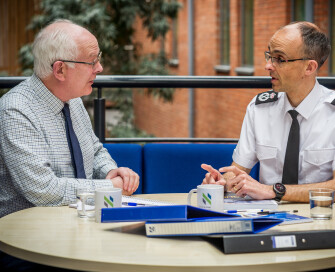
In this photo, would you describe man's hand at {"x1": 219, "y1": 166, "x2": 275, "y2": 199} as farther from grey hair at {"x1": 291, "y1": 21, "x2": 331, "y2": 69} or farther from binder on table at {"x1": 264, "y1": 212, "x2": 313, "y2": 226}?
grey hair at {"x1": 291, "y1": 21, "x2": 331, "y2": 69}

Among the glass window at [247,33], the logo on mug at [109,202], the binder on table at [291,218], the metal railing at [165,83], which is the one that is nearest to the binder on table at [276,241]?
the binder on table at [291,218]

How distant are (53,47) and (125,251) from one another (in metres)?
1.17

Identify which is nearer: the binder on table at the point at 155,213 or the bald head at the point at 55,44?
the binder on table at the point at 155,213

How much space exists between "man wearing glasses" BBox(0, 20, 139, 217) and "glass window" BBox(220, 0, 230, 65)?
8691mm

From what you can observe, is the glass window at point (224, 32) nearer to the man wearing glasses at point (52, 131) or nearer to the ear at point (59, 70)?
the man wearing glasses at point (52, 131)

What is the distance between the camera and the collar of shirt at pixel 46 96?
2.67 m

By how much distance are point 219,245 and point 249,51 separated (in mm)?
8763

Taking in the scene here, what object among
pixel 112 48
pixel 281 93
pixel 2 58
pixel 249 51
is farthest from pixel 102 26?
pixel 281 93

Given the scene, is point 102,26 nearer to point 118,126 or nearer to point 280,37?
point 118,126

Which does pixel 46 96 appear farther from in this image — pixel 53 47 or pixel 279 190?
pixel 279 190

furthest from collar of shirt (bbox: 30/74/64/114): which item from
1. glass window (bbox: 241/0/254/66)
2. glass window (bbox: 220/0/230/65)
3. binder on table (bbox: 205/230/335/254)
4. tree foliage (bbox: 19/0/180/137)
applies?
glass window (bbox: 220/0/230/65)

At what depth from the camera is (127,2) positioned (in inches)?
386

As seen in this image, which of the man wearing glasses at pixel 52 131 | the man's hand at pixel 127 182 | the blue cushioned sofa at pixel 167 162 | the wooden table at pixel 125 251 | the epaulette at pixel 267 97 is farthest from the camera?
the blue cushioned sofa at pixel 167 162

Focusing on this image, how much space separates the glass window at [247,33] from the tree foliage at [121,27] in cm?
116
